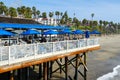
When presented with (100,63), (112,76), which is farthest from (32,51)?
(100,63)

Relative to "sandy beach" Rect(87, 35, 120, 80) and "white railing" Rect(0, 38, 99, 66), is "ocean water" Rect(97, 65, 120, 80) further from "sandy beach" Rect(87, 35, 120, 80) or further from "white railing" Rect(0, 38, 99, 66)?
"white railing" Rect(0, 38, 99, 66)

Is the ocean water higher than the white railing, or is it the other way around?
the white railing

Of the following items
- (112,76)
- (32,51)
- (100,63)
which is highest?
(32,51)

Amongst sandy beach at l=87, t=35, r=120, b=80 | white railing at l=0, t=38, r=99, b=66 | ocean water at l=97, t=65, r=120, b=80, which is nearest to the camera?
white railing at l=0, t=38, r=99, b=66

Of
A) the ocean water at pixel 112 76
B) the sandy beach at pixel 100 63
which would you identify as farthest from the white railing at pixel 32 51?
the ocean water at pixel 112 76

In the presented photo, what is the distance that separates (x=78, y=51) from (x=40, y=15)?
116 metres

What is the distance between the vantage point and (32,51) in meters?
16.4

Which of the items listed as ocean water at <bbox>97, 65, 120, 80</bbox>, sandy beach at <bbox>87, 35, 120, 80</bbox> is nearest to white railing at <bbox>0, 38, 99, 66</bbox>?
sandy beach at <bbox>87, 35, 120, 80</bbox>

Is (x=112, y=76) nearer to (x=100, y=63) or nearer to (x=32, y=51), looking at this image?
(x=100, y=63)

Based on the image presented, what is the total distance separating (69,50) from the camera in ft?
70.4

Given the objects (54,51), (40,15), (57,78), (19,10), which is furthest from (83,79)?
(40,15)

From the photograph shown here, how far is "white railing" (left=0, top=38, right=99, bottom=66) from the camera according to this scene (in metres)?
14.2

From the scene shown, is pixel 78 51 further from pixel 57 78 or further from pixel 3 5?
pixel 3 5

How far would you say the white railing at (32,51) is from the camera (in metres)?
14.2
